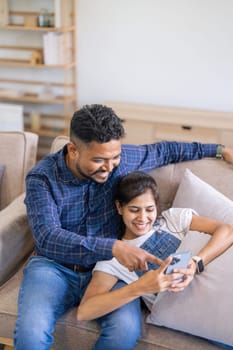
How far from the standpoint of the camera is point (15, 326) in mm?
1527

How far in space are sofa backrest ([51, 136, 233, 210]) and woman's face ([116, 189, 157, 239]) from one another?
0.31m

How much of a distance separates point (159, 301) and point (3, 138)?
1132mm

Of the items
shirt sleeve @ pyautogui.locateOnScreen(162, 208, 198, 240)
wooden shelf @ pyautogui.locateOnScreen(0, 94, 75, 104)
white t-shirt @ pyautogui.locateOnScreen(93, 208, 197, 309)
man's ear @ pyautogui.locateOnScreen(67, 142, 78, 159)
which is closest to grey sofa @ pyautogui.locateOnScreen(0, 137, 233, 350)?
white t-shirt @ pyautogui.locateOnScreen(93, 208, 197, 309)

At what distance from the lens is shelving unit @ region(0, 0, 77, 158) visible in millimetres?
3652

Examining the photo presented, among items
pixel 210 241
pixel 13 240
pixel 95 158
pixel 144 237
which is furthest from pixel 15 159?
pixel 210 241

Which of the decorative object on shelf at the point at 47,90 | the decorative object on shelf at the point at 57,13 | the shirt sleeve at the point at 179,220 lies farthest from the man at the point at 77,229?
the decorative object on shelf at the point at 47,90

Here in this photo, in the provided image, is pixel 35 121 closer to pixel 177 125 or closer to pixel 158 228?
pixel 177 125

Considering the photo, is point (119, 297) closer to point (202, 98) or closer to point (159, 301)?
point (159, 301)

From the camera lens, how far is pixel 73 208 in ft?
5.65

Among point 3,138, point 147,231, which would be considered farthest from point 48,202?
point 3,138

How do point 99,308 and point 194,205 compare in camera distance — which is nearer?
point 99,308

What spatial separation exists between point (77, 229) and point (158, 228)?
0.31 meters

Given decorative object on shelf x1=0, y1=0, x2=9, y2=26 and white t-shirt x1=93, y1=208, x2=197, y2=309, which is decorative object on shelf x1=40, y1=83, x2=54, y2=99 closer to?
decorative object on shelf x1=0, y1=0, x2=9, y2=26

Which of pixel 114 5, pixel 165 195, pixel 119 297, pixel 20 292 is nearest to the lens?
pixel 119 297
